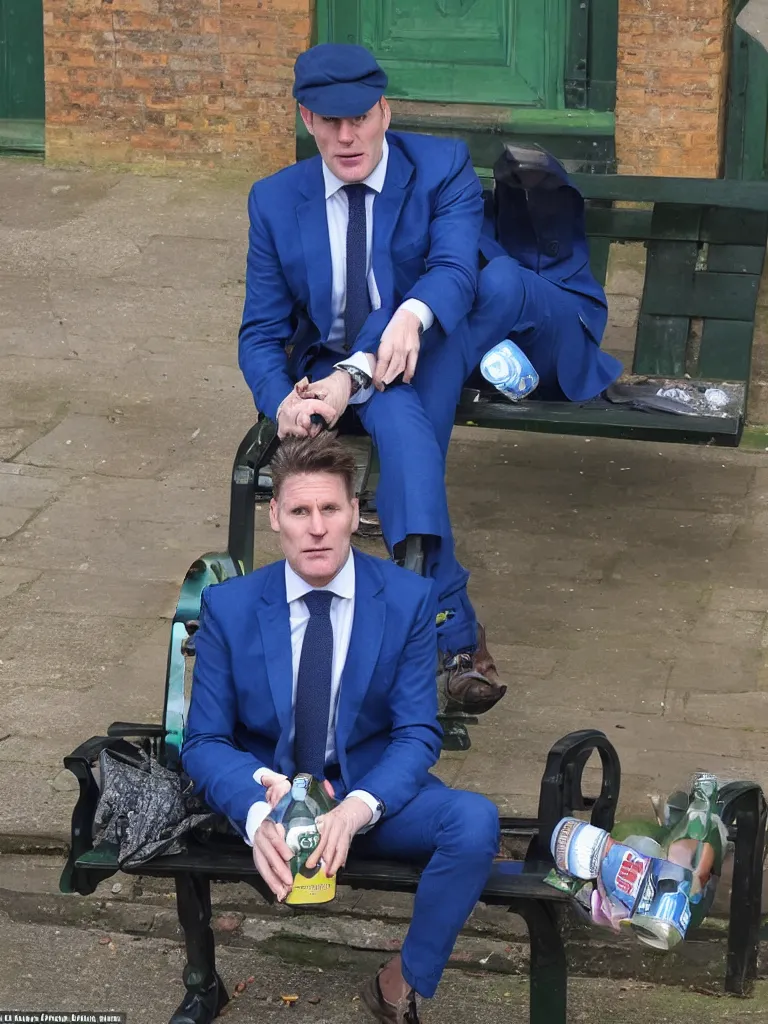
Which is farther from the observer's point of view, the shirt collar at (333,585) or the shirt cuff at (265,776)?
the shirt collar at (333,585)

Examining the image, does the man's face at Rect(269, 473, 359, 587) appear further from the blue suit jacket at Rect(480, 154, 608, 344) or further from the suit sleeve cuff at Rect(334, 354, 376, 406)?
the blue suit jacket at Rect(480, 154, 608, 344)

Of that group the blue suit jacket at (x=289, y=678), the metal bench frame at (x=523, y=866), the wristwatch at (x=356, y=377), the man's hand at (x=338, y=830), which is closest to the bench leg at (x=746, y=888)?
the metal bench frame at (x=523, y=866)

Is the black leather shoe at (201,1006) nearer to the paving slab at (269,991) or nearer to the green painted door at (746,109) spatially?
the paving slab at (269,991)

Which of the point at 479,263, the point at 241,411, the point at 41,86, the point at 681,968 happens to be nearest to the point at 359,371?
the point at 479,263

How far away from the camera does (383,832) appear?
12.8 ft

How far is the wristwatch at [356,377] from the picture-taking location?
16.4ft

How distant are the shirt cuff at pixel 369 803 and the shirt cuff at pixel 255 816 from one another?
0.60ft

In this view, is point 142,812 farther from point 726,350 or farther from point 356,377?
point 726,350

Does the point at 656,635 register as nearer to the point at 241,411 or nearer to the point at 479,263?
the point at 479,263

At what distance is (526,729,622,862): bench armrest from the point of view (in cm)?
388

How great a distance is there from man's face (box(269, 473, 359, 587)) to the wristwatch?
1.04m

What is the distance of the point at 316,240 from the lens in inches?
208

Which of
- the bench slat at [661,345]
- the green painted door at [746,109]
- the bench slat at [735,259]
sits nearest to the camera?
the bench slat at [735,259]

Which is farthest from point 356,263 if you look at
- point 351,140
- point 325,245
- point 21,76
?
point 21,76
